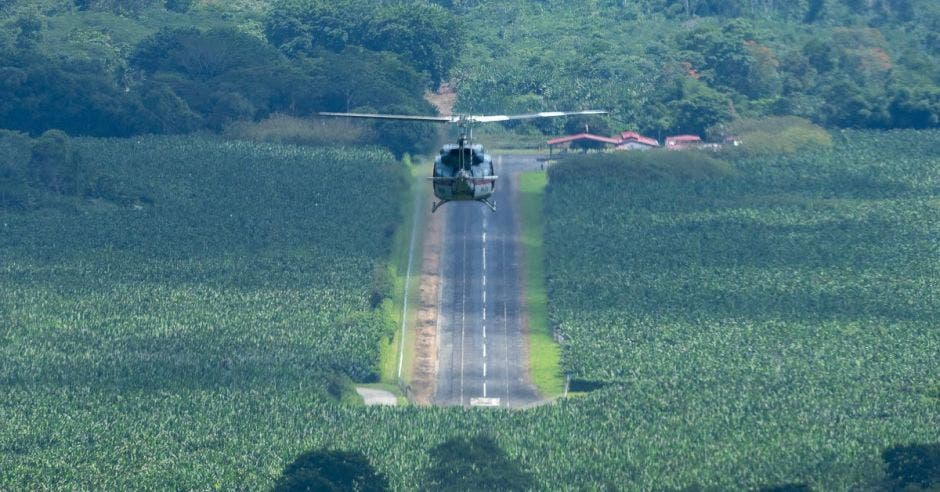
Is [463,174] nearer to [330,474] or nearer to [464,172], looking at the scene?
[464,172]

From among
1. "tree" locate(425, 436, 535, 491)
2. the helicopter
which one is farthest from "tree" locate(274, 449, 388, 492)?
the helicopter

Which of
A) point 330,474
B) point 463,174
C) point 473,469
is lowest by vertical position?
point 473,469

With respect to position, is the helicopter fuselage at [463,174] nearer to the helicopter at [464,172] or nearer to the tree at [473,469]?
the helicopter at [464,172]

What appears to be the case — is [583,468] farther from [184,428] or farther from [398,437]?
[184,428]

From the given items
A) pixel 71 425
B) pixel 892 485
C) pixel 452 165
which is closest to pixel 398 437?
pixel 71 425

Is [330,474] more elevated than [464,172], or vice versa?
[464,172]

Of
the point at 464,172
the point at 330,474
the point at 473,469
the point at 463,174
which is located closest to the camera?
the point at 463,174

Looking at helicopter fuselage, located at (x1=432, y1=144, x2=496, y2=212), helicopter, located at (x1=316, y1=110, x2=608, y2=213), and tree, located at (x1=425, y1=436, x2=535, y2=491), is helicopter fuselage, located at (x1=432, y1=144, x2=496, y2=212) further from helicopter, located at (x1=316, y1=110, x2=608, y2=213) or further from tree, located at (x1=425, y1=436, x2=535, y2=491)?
tree, located at (x1=425, y1=436, x2=535, y2=491)

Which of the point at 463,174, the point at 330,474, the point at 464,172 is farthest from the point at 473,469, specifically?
the point at 463,174
